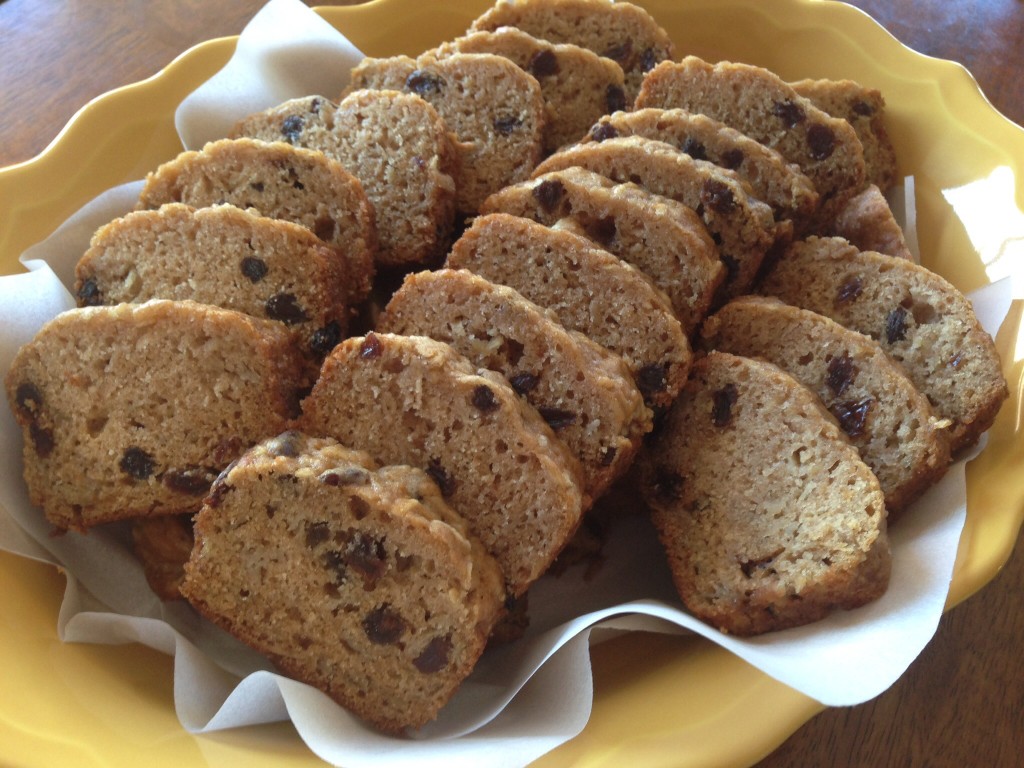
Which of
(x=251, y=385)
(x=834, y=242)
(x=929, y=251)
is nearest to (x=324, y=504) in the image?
(x=251, y=385)

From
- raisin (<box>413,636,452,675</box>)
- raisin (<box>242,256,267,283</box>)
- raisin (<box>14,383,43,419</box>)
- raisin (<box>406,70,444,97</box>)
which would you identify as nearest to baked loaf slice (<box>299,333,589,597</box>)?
raisin (<box>413,636,452,675</box>)

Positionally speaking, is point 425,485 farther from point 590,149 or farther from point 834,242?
point 834,242

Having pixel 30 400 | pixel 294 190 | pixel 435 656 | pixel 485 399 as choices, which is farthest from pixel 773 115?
pixel 30 400

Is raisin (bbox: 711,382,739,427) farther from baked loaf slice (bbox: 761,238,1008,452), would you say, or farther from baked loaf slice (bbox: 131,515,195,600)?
baked loaf slice (bbox: 131,515,195,600)

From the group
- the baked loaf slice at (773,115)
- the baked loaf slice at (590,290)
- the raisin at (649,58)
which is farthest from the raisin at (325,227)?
the raisin at (649,58)

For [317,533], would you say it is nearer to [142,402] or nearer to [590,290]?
[142,402]
